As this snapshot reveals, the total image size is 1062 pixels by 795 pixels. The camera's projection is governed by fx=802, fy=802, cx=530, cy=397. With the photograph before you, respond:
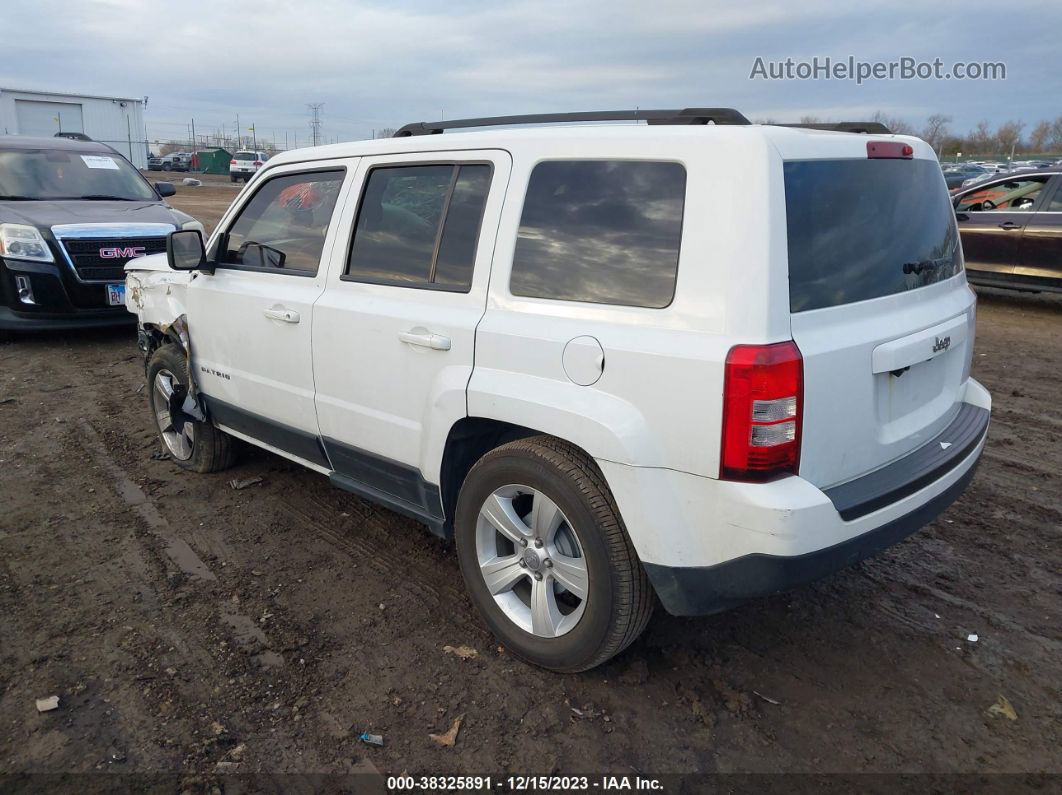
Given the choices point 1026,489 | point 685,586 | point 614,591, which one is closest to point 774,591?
point 685,586

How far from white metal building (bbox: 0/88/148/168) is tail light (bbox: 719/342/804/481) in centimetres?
3426

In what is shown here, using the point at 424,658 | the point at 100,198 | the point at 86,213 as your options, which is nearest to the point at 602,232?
the point at 424,658

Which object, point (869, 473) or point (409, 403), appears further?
point (409, 403)

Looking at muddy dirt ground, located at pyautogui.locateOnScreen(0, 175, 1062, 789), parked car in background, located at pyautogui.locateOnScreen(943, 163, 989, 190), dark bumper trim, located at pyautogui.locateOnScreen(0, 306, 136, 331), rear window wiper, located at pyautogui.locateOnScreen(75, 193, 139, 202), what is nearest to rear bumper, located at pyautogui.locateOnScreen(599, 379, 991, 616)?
muddy dirt ground, located at pyautogui.locateOnScreen(0, 175, 1062, 789)

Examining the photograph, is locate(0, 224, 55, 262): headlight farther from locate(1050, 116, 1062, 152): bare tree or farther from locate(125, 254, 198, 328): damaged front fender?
locate(1050, 116, 1062, 152): bare tree

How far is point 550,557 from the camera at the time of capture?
2.91m

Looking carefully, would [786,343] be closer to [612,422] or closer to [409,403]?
[612,422]

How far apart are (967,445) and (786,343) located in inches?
49.3

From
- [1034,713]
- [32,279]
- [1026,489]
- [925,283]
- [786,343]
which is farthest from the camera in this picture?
[32,279]

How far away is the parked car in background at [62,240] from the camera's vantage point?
26.0 ft

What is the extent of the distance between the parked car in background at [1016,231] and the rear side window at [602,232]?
29.1 ft

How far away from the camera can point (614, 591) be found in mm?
2695

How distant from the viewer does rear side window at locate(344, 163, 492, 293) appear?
3.16 metres

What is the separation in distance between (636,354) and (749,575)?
77cm
